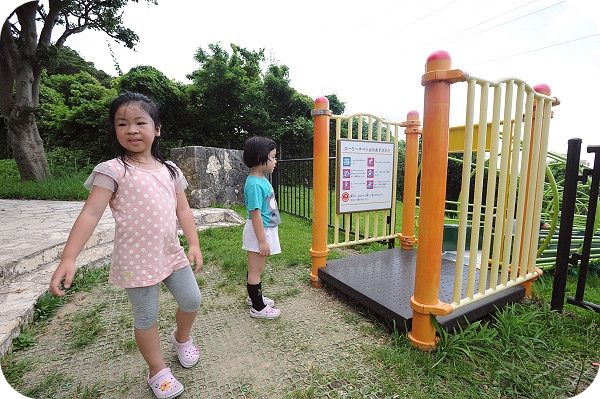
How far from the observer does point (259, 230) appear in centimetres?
204

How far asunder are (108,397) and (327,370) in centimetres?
108

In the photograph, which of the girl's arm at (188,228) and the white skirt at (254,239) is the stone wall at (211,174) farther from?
the girl's arm at (188,228)

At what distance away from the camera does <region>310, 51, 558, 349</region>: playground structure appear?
162cm

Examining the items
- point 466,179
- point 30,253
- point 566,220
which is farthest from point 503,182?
point 30,253

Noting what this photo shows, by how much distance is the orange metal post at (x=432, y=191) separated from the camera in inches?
61.6

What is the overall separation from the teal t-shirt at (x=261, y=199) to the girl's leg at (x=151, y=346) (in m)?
0.90

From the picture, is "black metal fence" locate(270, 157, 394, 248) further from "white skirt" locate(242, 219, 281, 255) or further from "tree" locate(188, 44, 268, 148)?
"tree" locate(188, 44, 268, 148)

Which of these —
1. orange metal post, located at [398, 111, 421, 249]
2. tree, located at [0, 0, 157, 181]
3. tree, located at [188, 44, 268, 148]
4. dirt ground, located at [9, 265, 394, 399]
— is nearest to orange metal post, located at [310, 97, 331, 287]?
dirt ground, located at [9, 265, 394, 399]

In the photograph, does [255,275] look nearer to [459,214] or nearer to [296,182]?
[459,214]

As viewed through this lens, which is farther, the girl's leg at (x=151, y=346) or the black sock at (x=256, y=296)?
the black sock at (x=256, y=296)

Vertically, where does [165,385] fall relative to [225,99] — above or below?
below

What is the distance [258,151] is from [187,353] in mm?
1300

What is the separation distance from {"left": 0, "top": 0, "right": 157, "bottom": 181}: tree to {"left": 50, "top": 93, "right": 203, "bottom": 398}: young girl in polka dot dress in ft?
26.4

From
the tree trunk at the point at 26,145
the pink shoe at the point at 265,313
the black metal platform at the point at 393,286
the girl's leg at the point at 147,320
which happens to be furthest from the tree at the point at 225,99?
the girl's leg at the point at 147,320
